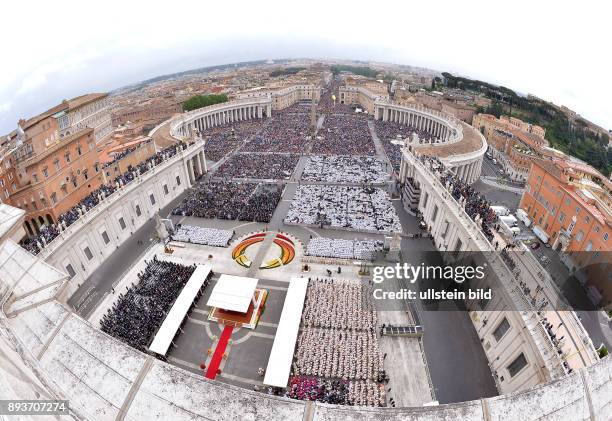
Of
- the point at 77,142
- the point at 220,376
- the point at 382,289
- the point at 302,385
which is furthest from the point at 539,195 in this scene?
the point at 77,142

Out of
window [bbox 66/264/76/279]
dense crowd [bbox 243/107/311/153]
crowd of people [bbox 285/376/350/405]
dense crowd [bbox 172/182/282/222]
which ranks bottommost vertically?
crowd of people [bbox 285/376/350/405]

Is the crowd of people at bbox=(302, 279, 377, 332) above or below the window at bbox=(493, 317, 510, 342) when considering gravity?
below

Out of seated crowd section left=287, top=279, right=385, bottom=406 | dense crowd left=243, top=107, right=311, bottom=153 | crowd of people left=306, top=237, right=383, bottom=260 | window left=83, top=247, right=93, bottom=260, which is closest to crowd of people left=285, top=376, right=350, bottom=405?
seated crowd section left=287, top=279, right=385, bottom=406

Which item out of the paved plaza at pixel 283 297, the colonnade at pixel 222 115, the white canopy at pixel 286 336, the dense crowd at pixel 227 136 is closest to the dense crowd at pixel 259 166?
the paved plaza at pixel 283 297

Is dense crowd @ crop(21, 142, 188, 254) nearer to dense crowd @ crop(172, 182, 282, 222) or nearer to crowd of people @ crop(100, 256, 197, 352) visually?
dense crowd @ crop(172, 182, 282, 222)

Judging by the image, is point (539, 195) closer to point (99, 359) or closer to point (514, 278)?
point (514, 278)
